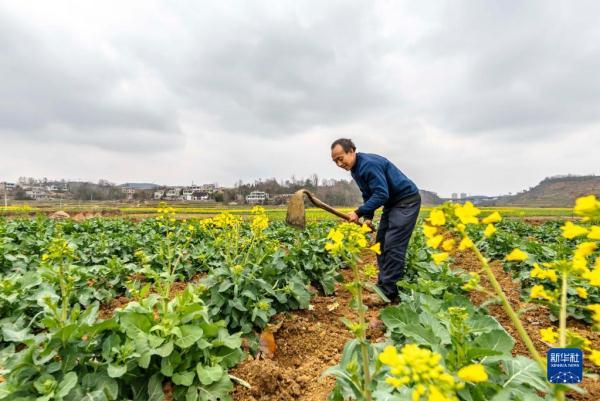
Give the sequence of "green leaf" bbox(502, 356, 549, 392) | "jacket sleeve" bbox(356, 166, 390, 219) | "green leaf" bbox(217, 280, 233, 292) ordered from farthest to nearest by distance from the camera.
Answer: "jacket sleeve" bbox(356, 166, 390, 219) < "green leaf" bbox(217, 280, 233, 292) < "green leaf" bbox(502, 356, 549, 392)

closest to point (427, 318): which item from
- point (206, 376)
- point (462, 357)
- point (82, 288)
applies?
point (462, 357)

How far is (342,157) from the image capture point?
13.8ft

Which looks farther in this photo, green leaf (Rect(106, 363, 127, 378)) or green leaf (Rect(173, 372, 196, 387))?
green leaf (Rect(173, 372, 196, 387))

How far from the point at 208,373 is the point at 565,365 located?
1818 millimetres

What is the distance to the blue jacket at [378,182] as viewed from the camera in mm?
4020

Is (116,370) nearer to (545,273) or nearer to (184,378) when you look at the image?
(184,378)

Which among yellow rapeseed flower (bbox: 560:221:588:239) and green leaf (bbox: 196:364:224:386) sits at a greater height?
yellow rapeseed flower (bbox: 560:221:588:239)

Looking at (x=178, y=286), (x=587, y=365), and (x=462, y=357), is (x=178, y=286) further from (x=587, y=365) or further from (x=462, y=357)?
(x=587, y=365)

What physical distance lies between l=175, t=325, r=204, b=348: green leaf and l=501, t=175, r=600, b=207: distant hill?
9672cm

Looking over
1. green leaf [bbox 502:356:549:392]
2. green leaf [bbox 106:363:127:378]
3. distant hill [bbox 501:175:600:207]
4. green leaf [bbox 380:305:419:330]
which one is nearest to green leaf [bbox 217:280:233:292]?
green leaf [bbox 106:363:127:378]

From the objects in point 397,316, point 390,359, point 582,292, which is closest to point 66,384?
point 390,359

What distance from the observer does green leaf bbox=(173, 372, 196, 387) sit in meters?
2.00

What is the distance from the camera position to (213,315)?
117 inches

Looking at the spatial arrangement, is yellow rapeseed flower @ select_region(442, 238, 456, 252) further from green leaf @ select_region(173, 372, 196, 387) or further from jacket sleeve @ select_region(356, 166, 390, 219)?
jacket sleeve @ select_region(356, 166, 390, 219)
